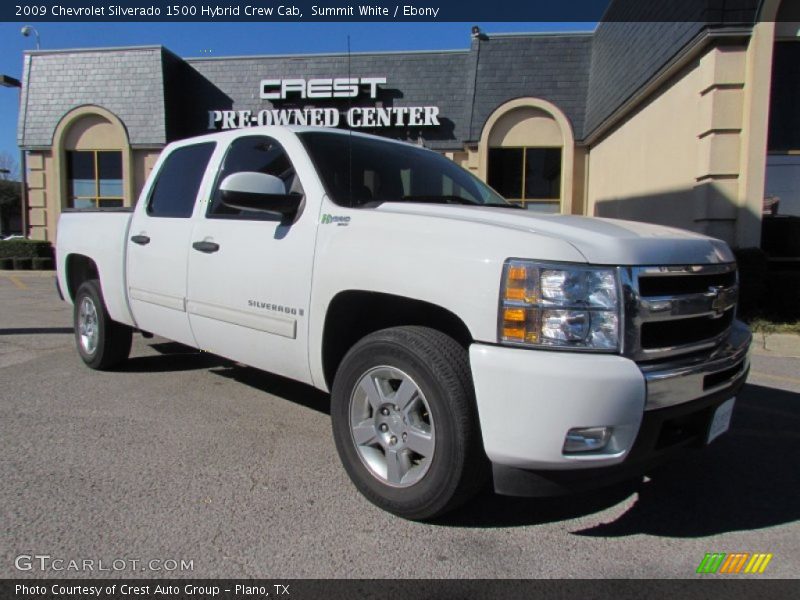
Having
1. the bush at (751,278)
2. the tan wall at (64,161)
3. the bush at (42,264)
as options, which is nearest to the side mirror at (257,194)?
the bush at (751,278)

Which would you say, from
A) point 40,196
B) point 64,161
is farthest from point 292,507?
point 40,196

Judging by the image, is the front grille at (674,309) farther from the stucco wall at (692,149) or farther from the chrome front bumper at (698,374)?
the stucco wall at (692,149)

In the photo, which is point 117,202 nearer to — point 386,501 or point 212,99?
point 212,99

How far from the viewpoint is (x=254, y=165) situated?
3830 millimetres

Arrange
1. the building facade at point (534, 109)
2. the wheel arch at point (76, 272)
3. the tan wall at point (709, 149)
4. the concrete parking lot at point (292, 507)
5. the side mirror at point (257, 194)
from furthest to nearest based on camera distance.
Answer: the building facade at point (534, 109), the tan wall at point (709, 149), the wheel arch at point (76, 272), the side mirror at point (257, 194), the concrete parking lot at point (292, 507)

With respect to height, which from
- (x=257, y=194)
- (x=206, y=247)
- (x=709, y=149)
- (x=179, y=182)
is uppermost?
(x=709, y=149)

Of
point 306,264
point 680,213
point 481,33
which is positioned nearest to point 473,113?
point 481,33

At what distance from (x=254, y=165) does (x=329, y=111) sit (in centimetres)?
1258

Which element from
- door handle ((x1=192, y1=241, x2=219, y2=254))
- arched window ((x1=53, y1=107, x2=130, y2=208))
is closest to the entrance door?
door handle ((x1=192, y1=241, x2=219, y2=254))

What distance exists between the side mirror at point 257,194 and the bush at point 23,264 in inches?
658

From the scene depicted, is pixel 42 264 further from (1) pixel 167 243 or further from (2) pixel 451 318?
(2) pixel 451 318

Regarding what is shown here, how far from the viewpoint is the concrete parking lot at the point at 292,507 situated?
7.98 feet

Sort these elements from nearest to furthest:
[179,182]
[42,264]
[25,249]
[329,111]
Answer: [179,182] → [329,111] → [42,264] → [25,249]

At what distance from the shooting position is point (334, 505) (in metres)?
2.88
